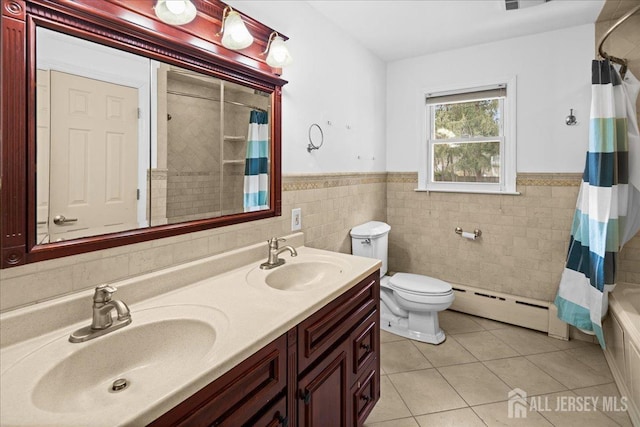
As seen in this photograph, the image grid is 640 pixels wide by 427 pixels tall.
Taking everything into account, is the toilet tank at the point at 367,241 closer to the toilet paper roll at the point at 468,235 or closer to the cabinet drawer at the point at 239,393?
the toilet paper roll at the point at 468,235

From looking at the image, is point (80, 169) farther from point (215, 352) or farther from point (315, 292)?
point (315, 292)

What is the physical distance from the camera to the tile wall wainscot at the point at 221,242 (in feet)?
3.28

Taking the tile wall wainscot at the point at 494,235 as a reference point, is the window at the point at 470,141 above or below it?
above

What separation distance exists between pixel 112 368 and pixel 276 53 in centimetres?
156

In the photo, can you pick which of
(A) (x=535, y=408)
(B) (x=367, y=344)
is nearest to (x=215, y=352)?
(B) (x=367, y=344)

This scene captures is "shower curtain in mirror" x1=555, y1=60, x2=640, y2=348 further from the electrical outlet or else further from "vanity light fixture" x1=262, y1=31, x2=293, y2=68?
"vanity light fixture" x1=262, y1=31, x2=293, y2=68

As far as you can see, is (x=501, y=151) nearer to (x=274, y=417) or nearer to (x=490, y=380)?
(x=490, y=380)

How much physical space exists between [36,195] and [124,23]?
65cm

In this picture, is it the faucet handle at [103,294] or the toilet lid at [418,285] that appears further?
the toilet lid at [418,285]

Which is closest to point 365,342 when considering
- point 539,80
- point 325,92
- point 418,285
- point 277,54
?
point 418,285

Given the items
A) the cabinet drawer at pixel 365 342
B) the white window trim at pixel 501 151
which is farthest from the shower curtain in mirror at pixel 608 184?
the cabinet drawer at pixel 365 342

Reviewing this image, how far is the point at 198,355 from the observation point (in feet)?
3.28

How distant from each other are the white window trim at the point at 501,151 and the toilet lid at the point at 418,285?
94 cm

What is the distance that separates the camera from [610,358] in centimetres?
229
